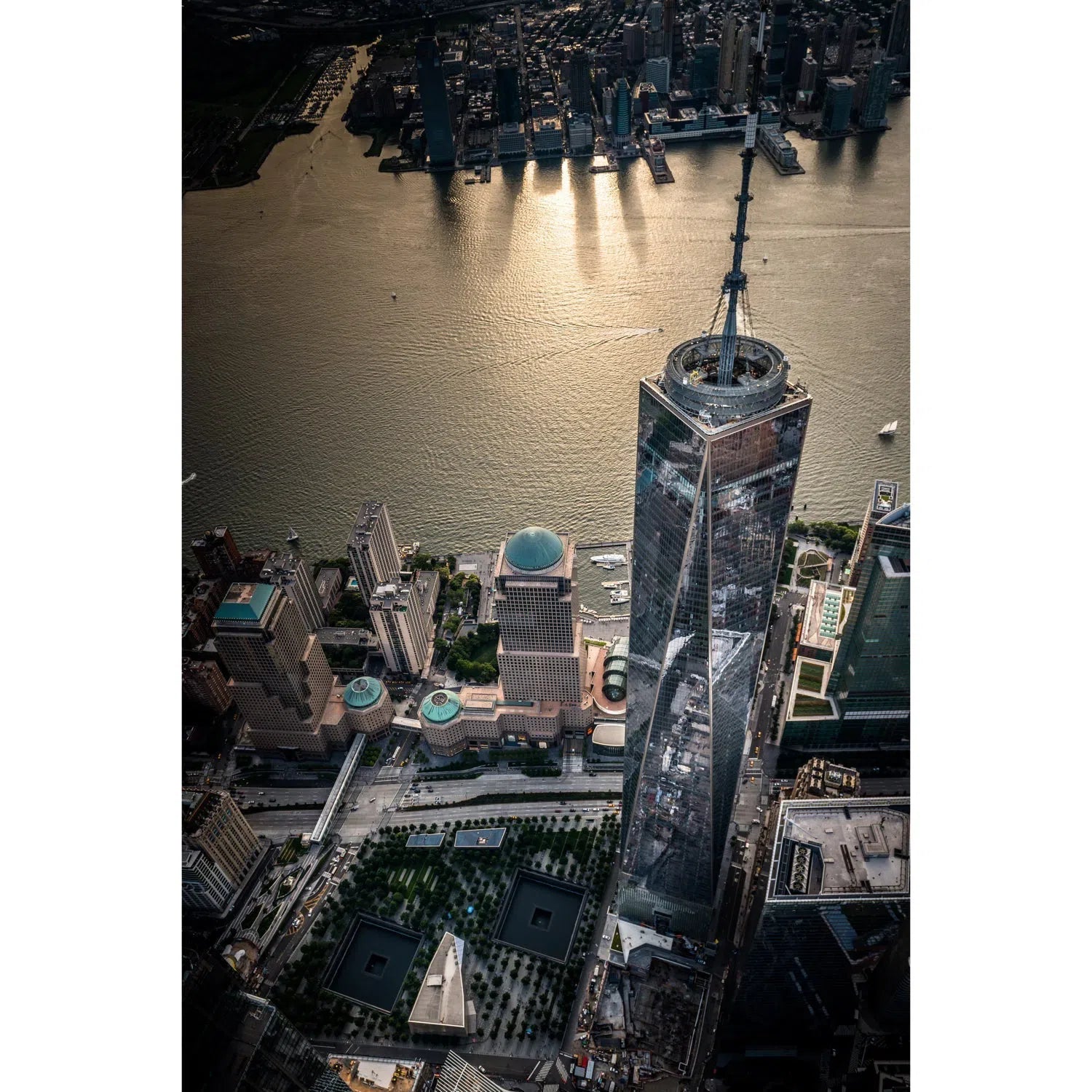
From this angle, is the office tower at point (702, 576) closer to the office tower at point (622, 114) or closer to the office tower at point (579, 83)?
the office tower at point (622, 114)

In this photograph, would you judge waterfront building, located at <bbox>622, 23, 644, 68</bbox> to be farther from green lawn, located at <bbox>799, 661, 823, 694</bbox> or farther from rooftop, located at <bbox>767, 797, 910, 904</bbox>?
rooftop, located at <bbox>767, 797, 910, 904</bbox>

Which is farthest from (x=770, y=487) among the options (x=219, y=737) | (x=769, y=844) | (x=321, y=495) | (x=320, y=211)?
(x=320, y=211)

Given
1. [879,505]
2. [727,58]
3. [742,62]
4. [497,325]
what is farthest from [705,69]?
[879,505]

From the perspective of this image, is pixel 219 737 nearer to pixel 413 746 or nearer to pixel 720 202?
pixel 413 746

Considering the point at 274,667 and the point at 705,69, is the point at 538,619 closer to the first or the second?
the point at 274,667

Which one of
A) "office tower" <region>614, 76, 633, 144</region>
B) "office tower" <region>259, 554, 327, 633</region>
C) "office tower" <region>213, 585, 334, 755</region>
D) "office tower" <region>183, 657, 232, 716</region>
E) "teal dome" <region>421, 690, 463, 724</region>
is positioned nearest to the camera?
"office tower" <region>213, 585, 334, 755</region>

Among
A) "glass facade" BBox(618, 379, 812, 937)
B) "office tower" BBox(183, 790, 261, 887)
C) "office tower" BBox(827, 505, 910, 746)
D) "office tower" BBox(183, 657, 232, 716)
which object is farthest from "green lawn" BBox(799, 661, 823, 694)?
"office tower" BBox(183, 657, 232, 716)

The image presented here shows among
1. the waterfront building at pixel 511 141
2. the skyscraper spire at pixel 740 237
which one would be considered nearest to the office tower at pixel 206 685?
the skyscraper spire at pixel 740 237
